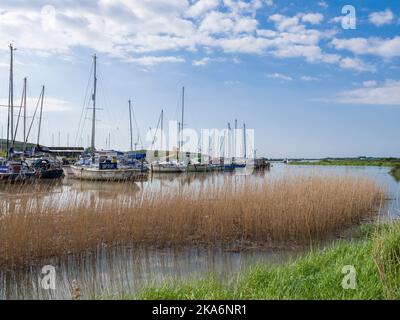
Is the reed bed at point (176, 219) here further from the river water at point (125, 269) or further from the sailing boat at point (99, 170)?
the sailing boat at point (99, 170)

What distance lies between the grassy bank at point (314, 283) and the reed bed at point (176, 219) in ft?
10.7

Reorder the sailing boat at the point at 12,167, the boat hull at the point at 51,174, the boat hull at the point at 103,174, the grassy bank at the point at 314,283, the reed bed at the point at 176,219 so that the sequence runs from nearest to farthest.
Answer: the grassy bank at the point at 314,283 < the reed bed at the point at 176,219 < the sailing boat at the point at 12,167 < the boat hull at the point at 51,174 < the boat hull at the point at 103,174

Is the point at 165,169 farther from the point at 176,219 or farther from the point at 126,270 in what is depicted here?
the point at 126,270

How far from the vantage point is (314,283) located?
17.7 feet

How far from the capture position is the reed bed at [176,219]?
7652 millimetres

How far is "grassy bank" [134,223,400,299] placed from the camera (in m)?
4.75

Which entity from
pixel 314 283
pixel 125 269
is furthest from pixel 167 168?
pixel 314 283

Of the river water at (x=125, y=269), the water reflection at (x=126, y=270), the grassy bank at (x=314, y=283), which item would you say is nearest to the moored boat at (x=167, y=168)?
the river water at (x=125, y=269)

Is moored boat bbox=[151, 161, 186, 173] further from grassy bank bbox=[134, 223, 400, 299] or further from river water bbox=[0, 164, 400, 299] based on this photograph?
grassy bank bbox=[134, 223, 400, 299]

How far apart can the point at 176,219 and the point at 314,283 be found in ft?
16.1

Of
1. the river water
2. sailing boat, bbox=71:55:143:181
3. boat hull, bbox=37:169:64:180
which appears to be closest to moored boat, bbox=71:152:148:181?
sailing boat, bbox=71:55:143:181

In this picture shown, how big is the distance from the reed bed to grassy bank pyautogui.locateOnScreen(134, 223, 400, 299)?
326 centimetres

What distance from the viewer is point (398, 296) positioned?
4.44 meters

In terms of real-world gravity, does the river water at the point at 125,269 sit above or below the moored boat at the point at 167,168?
below
